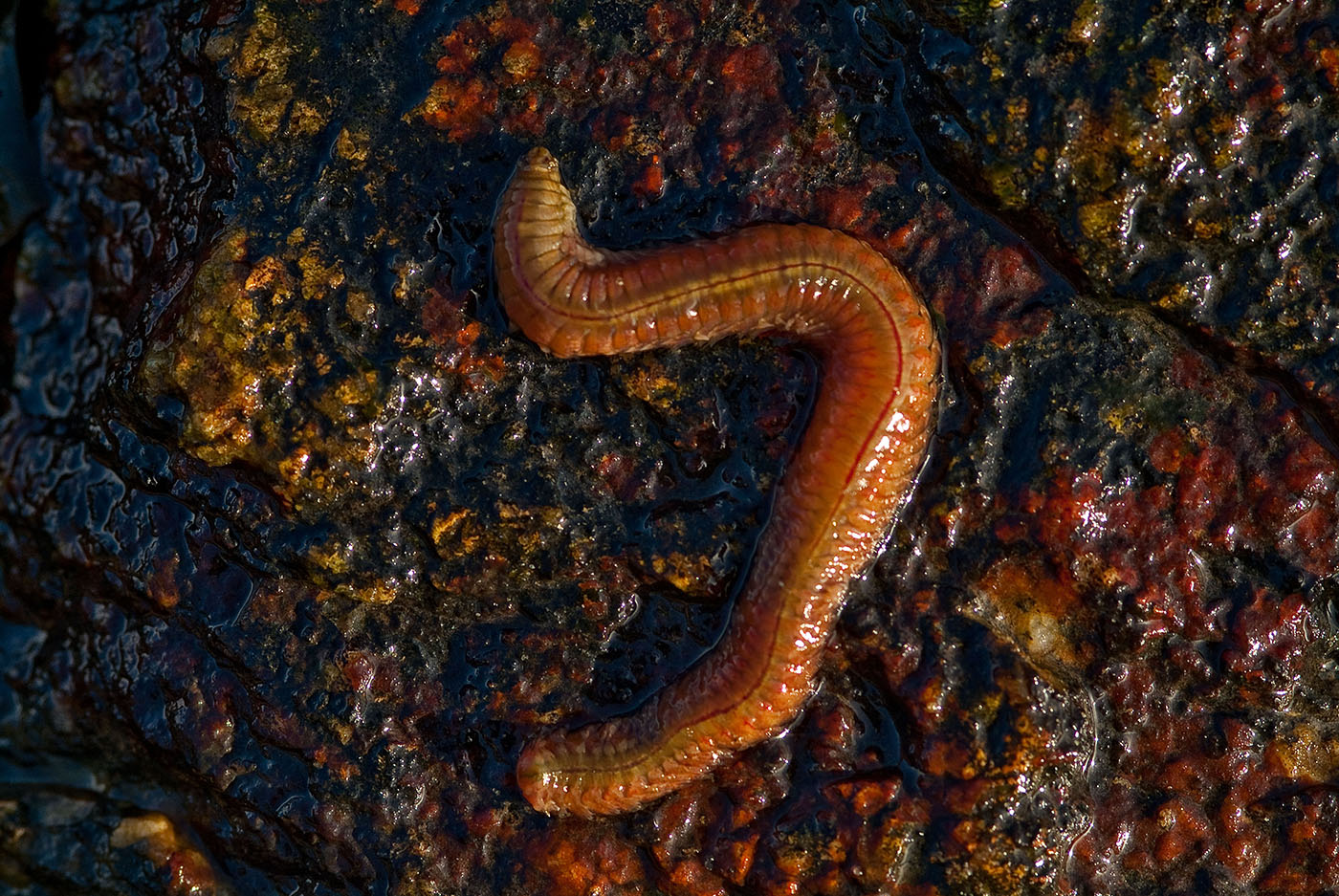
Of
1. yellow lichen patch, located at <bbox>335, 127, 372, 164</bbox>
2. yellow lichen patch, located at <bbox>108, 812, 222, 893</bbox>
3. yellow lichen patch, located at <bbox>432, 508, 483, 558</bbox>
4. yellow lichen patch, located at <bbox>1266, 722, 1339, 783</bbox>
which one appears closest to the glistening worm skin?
yellow lichen patch, located at <bbox>335, 127, 372, 164</bbox>

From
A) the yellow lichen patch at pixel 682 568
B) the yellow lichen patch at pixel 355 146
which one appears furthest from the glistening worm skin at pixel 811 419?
the yellow lichen patch at pixel 355 146

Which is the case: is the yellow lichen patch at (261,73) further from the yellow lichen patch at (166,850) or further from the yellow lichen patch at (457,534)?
the yellow lichen patch at (166,850)

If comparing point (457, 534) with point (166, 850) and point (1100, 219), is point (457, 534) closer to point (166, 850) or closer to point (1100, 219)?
point (166, 850)

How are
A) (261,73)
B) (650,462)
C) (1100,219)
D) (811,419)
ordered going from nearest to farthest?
(1100,219), (811,419), (650,462), (261,73)

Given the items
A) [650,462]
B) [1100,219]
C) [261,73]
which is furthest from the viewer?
[261,73]

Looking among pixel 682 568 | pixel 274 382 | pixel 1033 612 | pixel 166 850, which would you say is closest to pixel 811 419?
pixel 682 568

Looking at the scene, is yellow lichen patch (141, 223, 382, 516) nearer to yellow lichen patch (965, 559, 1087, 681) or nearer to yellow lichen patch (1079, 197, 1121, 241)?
yellow lichen patch (965, 559, 1087, 681)

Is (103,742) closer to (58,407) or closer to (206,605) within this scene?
(206,605)
